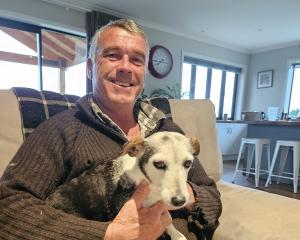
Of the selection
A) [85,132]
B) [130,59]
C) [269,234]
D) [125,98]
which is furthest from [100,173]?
[269,234]

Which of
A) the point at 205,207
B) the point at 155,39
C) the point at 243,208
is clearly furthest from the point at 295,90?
the point at 205,207

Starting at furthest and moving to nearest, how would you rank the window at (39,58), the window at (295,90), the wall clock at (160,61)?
1. the window at (295,90)
2. the wall clock at (160,61)
3. the window at (39,58)

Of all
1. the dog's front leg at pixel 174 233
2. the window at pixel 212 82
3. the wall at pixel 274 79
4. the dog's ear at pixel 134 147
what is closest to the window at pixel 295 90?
the wall at pixel 274 79

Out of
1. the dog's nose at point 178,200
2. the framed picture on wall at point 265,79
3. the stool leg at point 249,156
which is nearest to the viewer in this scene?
the dog's nose at point 178,200

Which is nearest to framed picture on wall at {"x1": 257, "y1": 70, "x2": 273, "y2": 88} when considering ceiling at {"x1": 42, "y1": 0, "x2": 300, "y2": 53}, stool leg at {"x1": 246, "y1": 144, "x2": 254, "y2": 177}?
ceiling at {"x1": 42, "y1": 0, "x2": 300, "y2": 53}

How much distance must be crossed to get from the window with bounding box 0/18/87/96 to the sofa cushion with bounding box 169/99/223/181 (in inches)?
116

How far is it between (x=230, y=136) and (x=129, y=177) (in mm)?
5246

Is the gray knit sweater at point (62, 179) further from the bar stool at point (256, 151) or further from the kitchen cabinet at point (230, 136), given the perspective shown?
the kitchen cabinet at point (230, 136)

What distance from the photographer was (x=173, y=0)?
3807mm

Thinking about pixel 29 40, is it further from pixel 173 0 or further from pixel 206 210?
pixel 206 210

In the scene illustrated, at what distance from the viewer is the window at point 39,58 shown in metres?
3.76

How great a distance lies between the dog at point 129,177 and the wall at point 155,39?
11.6ft

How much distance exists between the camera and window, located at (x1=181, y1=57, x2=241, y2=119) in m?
5.77

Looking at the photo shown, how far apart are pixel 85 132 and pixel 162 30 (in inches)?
177
